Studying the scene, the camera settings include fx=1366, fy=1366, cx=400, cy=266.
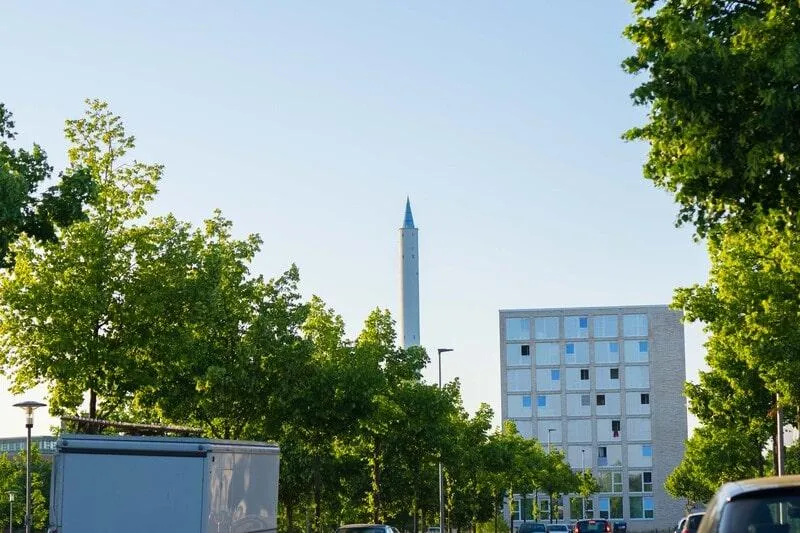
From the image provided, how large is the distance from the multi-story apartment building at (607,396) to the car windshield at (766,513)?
132 meters

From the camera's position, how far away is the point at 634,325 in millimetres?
144000

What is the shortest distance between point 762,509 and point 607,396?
136646 mm

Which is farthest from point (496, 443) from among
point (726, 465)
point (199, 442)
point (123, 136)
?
point (199, 442)

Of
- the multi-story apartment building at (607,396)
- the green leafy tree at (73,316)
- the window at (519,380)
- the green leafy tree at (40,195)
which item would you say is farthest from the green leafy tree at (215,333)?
the window at (519,380)

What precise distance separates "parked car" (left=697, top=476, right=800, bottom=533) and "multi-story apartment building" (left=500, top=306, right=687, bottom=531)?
434 ft

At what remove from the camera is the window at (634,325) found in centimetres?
14375

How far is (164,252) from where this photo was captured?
105 ft

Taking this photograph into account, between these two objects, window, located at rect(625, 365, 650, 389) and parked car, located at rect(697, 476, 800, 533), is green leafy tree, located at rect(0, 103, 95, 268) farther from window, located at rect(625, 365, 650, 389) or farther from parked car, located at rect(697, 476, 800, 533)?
window, located at rect(625, 365, 650, 389)

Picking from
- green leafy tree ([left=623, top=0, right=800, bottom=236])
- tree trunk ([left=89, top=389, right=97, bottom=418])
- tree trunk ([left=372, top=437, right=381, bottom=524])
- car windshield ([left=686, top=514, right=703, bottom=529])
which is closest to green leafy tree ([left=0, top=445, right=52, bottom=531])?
tree trunk ([left=372, top=437, right=381, bottom=524])

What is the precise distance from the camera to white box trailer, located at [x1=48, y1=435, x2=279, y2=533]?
19188mm

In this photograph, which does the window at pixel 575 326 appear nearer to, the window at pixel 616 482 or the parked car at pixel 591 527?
the window at pixel 616 482

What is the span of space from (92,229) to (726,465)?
45.1 metres

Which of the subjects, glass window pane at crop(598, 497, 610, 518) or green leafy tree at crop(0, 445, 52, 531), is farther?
glass window pane at crop(598, 497, 610, 518)

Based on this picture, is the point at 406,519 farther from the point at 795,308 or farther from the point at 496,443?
the point at 795,308
